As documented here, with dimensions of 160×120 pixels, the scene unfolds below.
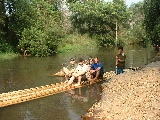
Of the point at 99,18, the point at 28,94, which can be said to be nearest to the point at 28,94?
the point at 28,94

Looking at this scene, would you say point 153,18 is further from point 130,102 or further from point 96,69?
point 130,102

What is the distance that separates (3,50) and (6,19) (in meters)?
4.24

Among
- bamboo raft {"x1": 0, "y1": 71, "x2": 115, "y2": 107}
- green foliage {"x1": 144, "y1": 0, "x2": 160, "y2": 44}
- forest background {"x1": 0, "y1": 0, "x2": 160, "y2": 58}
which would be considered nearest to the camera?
bamboo raft {"x1": 0, "y1": 71, "x2": 115, "y2": 107}

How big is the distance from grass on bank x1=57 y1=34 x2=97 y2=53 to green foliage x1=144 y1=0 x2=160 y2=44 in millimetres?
11660

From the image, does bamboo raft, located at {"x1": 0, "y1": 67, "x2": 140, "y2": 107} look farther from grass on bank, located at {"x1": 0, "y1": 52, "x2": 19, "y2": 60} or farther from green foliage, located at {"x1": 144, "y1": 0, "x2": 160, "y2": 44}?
grass on bank, located at {"x1": 0, "y1": 52, "x2": 19, "y2": 60}

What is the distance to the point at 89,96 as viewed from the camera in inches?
315

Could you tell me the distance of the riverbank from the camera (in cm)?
537

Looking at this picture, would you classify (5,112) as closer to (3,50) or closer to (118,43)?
(3,50)

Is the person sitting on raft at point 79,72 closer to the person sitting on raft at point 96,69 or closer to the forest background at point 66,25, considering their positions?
the person sitting on raft at point 96,69

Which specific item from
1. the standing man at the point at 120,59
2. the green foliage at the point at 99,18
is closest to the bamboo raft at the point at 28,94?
the standing man at the point at 120,59

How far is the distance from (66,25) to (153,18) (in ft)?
70.1

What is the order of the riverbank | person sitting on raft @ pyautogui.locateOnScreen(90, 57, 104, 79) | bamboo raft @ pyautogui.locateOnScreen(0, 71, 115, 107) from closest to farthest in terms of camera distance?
the riverbank < bamboo raft @ pyautogui.locateOnScreen(0, 71, 115, 107) < person sitting on raft @ pyautogui.locateOnScreen(90, 57, 104, 79)

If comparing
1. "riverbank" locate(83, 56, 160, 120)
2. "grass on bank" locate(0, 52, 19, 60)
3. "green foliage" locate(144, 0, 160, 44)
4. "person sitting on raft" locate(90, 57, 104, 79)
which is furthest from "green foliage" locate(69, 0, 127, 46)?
"riverbank" locate(83, 56, 160, 120)

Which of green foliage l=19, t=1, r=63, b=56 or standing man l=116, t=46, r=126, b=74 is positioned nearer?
standing man l=116, t=46, r=126, b=74
